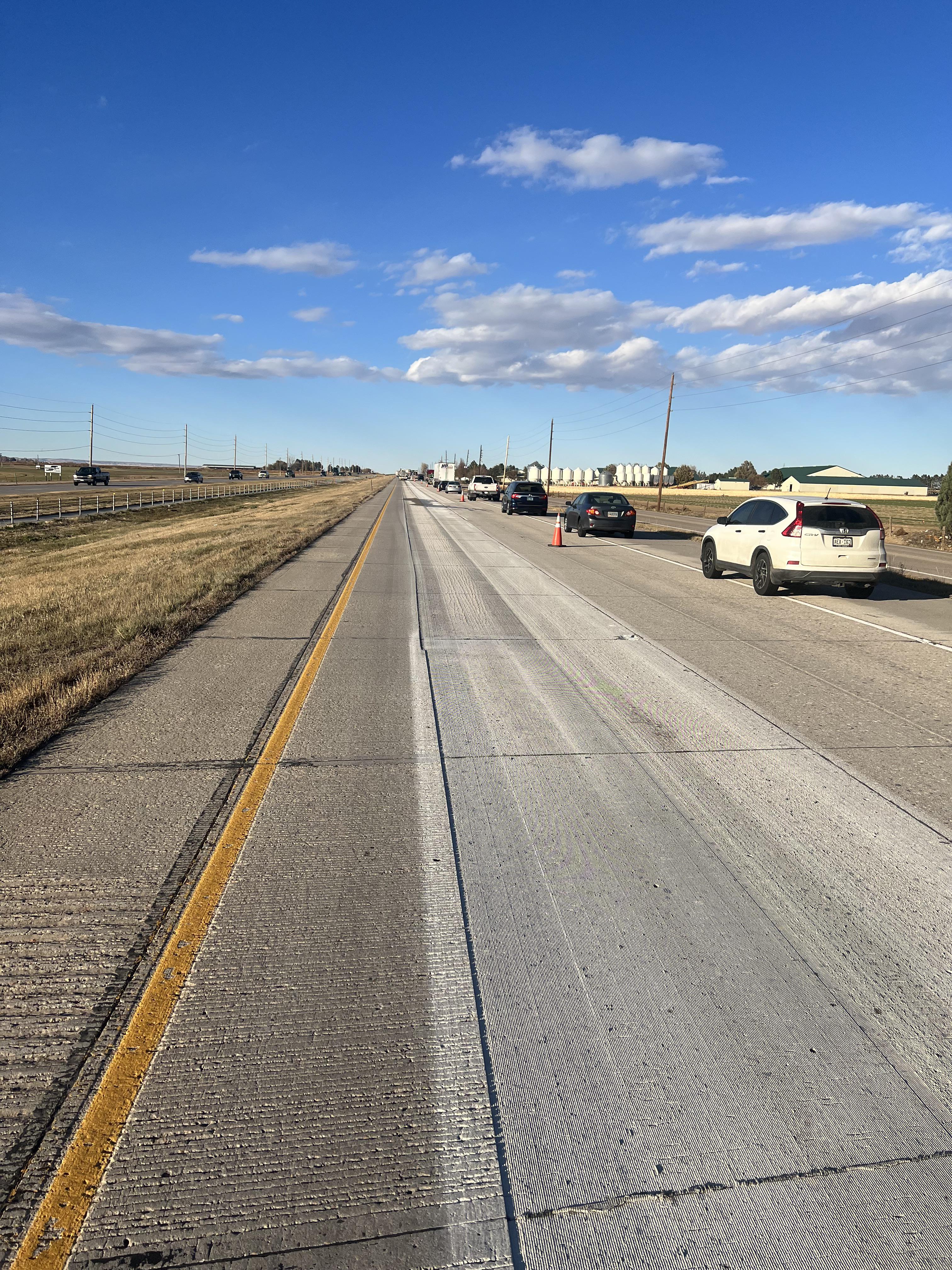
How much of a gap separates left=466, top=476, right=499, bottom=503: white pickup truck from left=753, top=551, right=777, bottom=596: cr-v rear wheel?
161 feet

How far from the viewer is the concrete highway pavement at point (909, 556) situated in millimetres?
20062

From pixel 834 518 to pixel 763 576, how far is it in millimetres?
1487

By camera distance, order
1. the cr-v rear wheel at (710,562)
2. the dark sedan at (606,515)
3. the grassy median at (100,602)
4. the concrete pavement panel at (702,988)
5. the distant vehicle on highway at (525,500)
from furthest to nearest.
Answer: the distant vehicle on highway at (525,500) < the dark sedan at (606,515) < the cr-v rear wheel at (710,562) < the grassy median at (100,602) < the concrete pavement panel at (702,988)

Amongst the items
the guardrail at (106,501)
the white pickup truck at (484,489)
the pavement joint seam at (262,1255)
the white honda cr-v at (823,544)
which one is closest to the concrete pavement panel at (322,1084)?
the pavement joint seam at (262,1255)

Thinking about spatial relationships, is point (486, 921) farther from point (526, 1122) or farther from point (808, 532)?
point (808, 532)

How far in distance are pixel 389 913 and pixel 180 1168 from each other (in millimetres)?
1502

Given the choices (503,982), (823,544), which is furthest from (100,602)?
(823,544)

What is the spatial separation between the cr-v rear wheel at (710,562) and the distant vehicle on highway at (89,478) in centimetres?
7934

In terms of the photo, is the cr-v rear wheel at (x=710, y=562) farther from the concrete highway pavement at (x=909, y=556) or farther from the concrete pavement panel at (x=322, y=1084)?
the concrete pavement panel at (x=322, y=1084)

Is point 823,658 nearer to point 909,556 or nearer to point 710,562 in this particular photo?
point 710,562

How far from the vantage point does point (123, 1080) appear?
111 inches

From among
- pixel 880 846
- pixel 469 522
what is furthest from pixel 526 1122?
pixel 469 522

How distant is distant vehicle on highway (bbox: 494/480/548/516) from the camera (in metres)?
40.7

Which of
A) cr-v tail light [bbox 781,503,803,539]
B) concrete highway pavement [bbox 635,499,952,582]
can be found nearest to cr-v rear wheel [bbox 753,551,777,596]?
cr-v tail light [bbox 781,503,803,539]
